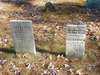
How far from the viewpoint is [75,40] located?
9898mm

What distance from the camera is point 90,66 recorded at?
10078 millimetres

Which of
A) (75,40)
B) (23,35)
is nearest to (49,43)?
(23,35)

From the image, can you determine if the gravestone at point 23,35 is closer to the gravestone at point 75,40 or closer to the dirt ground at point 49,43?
the dirt ground at point 49,43

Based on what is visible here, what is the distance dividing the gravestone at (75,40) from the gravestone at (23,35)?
1.29 metres

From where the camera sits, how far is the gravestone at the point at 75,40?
948cm

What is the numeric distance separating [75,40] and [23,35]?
1858 millimetres

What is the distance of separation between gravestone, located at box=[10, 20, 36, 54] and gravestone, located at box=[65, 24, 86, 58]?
50.9 inches

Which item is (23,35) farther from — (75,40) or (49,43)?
(75,40)

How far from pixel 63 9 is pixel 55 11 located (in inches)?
18.2

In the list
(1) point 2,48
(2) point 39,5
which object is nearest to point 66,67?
(1) point 2,48

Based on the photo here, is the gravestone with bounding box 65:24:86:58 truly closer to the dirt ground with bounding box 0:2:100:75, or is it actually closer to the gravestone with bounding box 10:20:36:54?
the dirt ground with bounding box 0:2:100:75

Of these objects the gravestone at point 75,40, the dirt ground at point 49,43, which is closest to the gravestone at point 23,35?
the dirt ground at point 49,43

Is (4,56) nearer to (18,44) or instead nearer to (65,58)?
(18,44)

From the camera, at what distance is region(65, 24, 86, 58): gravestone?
31.1 feet
